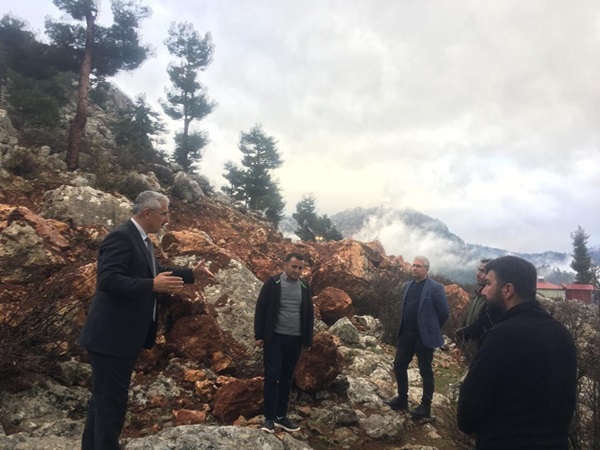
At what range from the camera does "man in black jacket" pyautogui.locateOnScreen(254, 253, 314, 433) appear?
4348 mm

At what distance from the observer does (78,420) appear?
4.04 metres

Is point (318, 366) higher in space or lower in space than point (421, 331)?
lower

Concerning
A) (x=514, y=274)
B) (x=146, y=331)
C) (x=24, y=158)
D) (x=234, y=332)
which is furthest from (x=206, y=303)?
(x=24, y=158)

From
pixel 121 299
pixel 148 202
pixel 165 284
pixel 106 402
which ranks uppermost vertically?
pixel 148 202

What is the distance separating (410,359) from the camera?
5.29m

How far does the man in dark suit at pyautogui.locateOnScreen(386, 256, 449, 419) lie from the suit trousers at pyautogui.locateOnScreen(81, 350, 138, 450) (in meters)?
3.60

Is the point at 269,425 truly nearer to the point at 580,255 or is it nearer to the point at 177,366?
the point at 177,366

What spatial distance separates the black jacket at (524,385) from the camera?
194 centimetres

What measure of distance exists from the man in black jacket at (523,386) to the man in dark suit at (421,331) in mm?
3132

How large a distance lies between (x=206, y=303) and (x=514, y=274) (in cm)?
471

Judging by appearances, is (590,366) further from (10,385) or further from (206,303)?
(10,385)

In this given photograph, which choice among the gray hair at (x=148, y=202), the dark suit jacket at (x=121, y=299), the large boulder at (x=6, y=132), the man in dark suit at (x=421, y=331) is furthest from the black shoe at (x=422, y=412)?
the large boulder at (x=6, y=132)

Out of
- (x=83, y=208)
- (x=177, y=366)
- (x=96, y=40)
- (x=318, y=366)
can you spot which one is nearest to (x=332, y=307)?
(x=318, y=366)

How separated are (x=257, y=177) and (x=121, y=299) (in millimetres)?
26296
